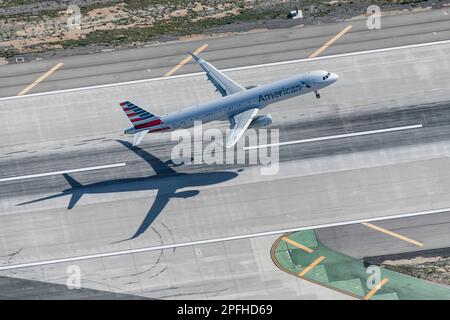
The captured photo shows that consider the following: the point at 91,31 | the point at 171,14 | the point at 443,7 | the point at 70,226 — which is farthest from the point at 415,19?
the point at 70,226

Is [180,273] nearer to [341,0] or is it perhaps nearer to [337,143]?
[337,143]

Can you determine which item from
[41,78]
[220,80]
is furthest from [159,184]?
[41,78]

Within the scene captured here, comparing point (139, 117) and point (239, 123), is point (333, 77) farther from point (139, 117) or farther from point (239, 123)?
point (139, 117)

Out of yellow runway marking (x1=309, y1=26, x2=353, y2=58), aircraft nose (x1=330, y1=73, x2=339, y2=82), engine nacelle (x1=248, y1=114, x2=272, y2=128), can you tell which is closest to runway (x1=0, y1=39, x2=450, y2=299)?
yellow runway marking (x1=309, y1=26, x2=353, y2=58)

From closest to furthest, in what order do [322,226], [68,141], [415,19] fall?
[322,226] → [68,141] → [415,19]

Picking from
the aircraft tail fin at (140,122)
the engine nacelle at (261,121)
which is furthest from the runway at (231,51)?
the engine nacelle at (261,121)
